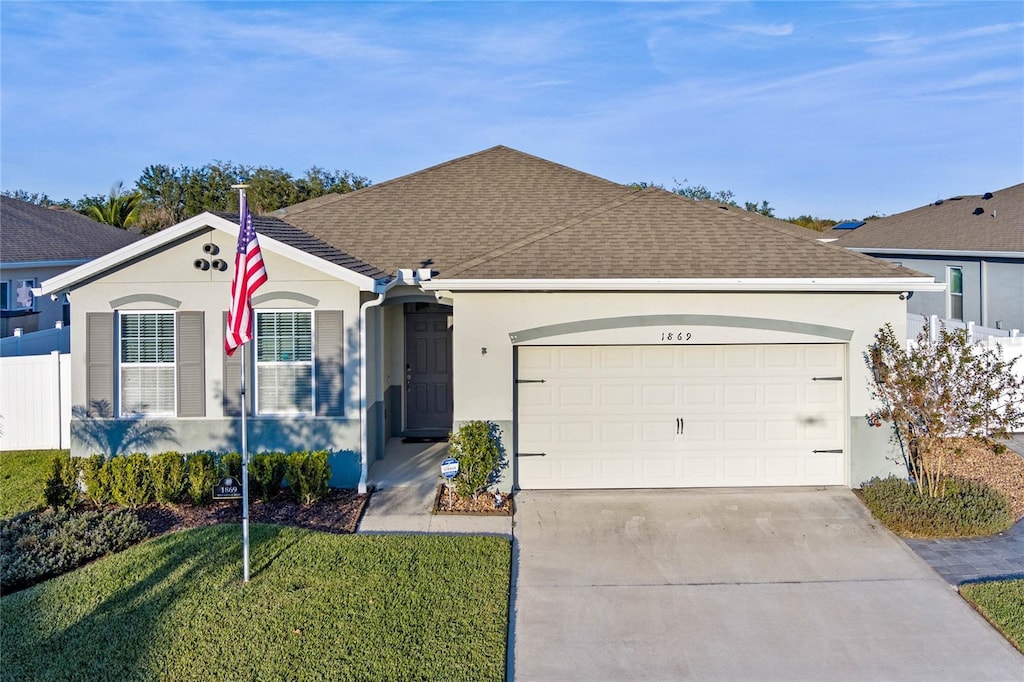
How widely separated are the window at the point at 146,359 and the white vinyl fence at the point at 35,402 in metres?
2.13

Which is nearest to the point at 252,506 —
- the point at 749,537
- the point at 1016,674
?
the point at 749,537

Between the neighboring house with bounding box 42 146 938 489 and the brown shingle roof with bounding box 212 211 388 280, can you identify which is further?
the brown shingle roof with bounding box 212 211 388 280

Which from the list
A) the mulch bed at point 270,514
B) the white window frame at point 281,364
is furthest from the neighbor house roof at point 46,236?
the mulch bed at point 270,514

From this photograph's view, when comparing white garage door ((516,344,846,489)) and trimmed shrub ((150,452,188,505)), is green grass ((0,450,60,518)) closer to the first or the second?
trimmed shrub ((150,452,188,505))

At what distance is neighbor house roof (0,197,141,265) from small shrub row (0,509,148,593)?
12489 millimetres

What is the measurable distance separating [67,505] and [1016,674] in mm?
10103

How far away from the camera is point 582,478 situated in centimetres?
1083

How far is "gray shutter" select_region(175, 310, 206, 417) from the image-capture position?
1093 centimetres

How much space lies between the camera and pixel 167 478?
9.86 meters

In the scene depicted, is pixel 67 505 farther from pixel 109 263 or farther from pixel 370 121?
pixel 370 121

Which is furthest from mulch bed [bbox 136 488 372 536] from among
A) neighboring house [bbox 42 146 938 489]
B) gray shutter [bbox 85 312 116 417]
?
gray shutter [bbox 85 312 116 417]

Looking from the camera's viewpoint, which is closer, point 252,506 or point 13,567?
point 13,567

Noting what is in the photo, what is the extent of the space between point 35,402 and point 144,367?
9.75 feet

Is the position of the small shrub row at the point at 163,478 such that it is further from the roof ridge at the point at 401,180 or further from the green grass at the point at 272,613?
the roof ridge at the point at 401,180
